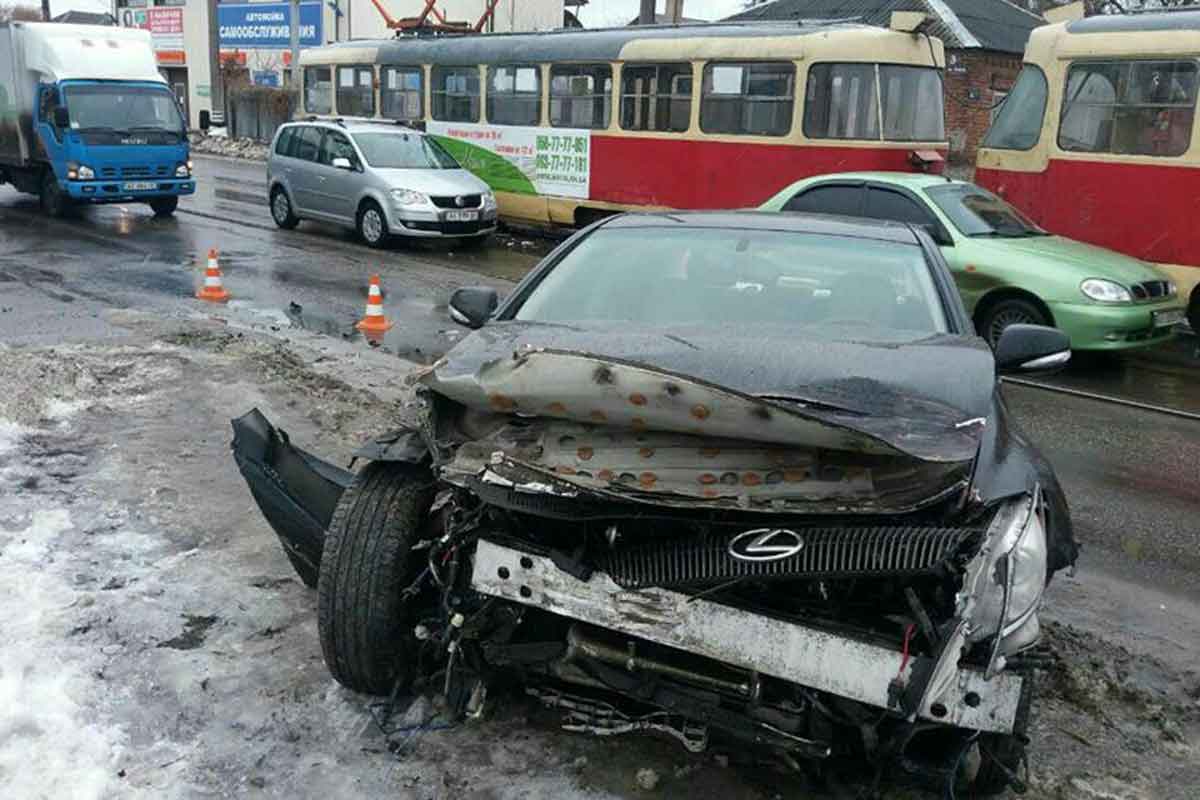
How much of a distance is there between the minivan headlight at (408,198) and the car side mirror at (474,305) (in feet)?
35.8

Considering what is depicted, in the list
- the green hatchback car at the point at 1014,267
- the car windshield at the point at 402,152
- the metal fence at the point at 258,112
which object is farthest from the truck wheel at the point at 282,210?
the metal fence at the point at 258,112

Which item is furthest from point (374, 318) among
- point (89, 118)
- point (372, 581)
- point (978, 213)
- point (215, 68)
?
point (215, 68)

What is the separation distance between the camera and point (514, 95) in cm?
1750

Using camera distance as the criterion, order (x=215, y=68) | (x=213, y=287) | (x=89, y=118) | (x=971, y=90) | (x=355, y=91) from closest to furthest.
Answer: (x=213, y=287) → (x=89, y=118) → (x=355, y=91) → (x=971, y=90) → (x=215, y=68)

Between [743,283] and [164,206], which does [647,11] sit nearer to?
[164,206]

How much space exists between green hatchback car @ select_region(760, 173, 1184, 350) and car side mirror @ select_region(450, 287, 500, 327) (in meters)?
5.29

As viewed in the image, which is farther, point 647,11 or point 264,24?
point 264,24

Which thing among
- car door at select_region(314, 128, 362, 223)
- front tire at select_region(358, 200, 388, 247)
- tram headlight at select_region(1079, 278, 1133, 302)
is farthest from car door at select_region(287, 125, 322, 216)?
tram headlight at select_region(1079, 278, 1133, 302)

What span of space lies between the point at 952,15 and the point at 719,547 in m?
31.9

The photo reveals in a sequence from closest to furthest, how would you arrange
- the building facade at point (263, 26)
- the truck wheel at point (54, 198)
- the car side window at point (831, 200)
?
1. the car side window at point (831, 200)
2. the truck wheel at point (54, 198)
3. the building facade at point (263, 26)

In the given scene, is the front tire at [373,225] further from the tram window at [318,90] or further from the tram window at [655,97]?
the tram window at [318,90]

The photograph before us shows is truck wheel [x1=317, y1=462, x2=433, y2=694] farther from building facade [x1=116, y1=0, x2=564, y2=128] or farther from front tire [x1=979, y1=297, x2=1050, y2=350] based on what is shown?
building facade [x1=116, y1=0, x2=564, y2=128]

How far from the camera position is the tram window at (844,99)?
13.8 meters

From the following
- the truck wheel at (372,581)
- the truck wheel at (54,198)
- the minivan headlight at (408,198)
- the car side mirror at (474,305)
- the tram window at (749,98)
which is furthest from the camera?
the truck wheel at (54,198)
